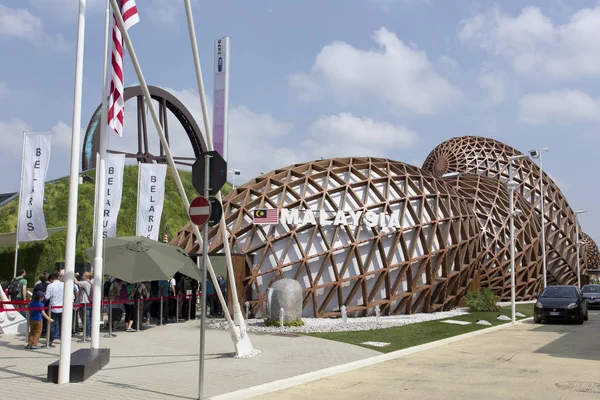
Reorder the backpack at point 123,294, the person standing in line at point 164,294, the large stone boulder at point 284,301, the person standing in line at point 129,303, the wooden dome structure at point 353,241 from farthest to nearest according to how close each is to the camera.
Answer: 1. the wooden dome structure at point 353,241
2. the person standing in line at point 164,294
3. the large stone boulder at point 284,301
4. the backpack at point 123,294
5. the person standing in line at point 129,303

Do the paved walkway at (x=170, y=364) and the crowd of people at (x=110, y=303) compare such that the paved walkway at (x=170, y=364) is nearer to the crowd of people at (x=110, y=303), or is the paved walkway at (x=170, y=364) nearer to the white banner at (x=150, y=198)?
the crowd of people at (x=110, y=303)

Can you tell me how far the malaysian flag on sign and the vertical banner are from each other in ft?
11.9

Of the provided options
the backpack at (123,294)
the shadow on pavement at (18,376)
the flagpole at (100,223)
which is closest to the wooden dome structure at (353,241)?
the backpack at (123,294)

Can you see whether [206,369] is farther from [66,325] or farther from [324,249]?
[324,249]

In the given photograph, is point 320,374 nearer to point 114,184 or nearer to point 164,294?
point 164,294

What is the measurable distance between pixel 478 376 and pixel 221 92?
16508mm

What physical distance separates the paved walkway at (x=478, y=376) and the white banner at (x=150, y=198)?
1375cm

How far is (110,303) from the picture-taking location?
1543cm

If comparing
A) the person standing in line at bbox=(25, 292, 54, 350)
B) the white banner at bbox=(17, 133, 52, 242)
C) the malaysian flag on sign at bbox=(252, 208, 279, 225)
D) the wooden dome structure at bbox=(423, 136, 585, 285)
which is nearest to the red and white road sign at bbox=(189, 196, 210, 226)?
the person standing in line at bbox=(25, 292, 54, 350)

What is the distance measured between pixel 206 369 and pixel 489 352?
276 inches

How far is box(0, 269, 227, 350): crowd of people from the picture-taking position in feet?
42.5

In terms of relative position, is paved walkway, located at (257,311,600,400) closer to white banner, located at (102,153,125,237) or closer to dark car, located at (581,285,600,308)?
white banner, located at (102,153,125,237)

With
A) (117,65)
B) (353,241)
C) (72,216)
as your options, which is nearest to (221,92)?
(353,241)

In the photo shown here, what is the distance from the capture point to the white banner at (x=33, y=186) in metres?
22.5
